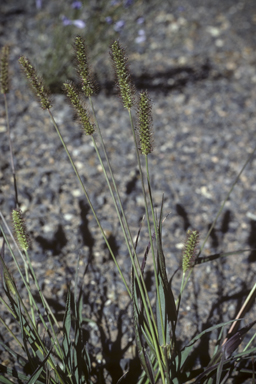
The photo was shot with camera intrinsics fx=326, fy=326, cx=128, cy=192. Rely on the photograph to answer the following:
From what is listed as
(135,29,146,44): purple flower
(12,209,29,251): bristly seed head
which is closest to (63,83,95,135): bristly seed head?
(12,209,29,251): bristly seed head

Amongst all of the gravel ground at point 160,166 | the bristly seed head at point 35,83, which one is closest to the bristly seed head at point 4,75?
the bristly seed head at point 35,83

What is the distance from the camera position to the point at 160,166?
8.11 feet

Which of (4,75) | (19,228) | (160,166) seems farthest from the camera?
(160,166)

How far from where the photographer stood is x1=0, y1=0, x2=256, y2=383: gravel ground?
5.47 feet

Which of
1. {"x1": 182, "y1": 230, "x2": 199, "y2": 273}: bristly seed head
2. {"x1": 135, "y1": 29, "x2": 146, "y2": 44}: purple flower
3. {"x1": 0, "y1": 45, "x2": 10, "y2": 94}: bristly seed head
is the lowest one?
{"x1": 182, "y1": 230, "x2": 199, "y2": 273}: bristly seed head

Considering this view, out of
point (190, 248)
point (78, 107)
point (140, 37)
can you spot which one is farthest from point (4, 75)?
point (140, 37)

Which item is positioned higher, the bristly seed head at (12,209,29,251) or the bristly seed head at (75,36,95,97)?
the bristly seed head at (75,36,95,97)

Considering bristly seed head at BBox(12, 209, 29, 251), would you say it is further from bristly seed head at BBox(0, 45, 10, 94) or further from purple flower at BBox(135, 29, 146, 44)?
purple flower at BBox(135, 29, 146, 44)

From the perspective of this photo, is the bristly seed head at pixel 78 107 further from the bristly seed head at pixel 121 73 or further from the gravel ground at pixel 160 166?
the gravel ground at pixel 160 166

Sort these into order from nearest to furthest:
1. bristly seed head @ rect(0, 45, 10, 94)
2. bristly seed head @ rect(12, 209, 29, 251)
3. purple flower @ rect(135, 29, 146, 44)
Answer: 1. bristly seed head @ rect(12, 209, 29, 251)
2. bristly seed head @ rect(0, 45, 10, 94)
3. purple flower @ rect(135, 29, 146, 44)

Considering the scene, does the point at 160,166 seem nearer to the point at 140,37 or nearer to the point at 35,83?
the point at 140,37

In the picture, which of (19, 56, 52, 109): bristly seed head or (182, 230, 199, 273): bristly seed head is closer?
(19, 56, 52, 109): bristly seed head

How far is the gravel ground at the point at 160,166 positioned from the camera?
1.67 m

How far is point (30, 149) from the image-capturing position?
240 cm
